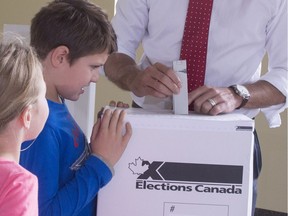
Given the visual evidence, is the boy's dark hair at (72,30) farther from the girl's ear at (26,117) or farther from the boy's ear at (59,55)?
the girl's ear at (26,117)

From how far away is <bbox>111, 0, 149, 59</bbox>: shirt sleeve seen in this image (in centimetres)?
146

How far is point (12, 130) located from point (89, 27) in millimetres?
360

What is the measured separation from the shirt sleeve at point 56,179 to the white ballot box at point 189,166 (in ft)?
0.21

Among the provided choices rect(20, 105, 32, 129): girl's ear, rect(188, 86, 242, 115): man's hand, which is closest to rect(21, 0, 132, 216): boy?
rect(20, 105, 32, 129): girl's ear

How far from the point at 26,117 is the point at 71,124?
21 centimetres

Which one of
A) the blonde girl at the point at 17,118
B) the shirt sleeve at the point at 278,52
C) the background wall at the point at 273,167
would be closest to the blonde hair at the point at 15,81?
the blonde girl at the point at 17,118

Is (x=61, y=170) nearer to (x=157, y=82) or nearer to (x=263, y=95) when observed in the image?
(x=157, y=82)

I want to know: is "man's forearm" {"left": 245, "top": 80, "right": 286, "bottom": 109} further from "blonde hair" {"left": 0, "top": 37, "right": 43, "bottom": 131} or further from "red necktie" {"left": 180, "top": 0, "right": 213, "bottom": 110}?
Result: "blonde hair" {"left": 0, "top": 37, "right": 43, "bottom": 131}

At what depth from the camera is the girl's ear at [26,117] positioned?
0.86 meters

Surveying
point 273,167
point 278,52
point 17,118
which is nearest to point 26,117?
point 17,118

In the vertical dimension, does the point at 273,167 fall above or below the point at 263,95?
below

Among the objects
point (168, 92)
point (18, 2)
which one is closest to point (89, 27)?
point (168, 92)

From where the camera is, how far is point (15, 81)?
83cm

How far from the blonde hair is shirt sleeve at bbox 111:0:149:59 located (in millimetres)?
641
